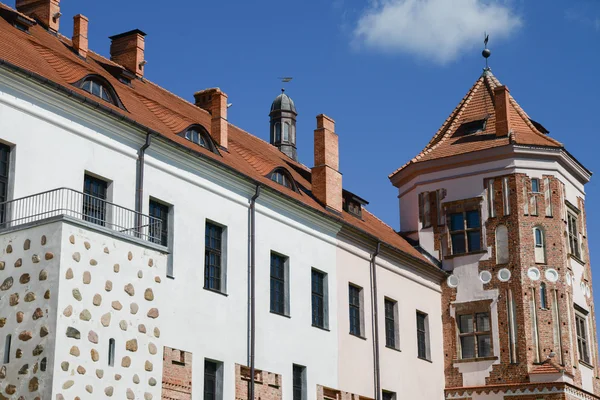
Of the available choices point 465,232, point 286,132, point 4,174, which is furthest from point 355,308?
point 286,132

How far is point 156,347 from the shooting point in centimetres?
2067

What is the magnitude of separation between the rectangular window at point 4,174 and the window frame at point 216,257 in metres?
6.25

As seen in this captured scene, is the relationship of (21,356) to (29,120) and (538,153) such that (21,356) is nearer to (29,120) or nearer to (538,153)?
(29,120)

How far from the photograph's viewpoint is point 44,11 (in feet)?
96.0

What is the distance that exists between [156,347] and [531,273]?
1824 cm

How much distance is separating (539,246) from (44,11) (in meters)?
17.7

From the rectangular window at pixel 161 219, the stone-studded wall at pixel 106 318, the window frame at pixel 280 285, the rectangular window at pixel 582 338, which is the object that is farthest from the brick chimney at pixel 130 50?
the rectangular window at pixel 582 338

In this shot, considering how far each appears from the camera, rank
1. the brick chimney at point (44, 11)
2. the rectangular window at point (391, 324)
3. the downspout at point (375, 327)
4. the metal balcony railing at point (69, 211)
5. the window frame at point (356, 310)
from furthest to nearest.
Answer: the rectangular window at point (391, 324) < the downspout at point (375, 327) < the window frame at point (356, 310) < the brick chimney at point (44, 11) < the metal balcony railing at point (69, 211)

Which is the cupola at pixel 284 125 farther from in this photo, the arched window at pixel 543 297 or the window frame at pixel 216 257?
the window frame at pixel 216 257

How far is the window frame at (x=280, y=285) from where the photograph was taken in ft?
93.1

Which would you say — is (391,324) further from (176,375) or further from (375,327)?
(176,375)

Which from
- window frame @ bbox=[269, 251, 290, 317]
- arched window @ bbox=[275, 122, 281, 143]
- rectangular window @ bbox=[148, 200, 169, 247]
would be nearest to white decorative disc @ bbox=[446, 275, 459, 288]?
window frame @ bbox=[269, 251, 290, 317]

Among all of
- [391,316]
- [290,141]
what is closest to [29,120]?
[391,316]

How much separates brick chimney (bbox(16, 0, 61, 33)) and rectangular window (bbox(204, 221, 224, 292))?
737cm
